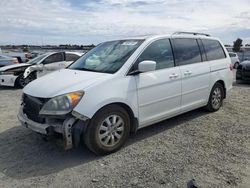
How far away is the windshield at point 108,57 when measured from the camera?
4523 millimetres

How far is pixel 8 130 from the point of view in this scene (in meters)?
5.34

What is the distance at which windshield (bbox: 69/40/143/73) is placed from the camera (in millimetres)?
4523

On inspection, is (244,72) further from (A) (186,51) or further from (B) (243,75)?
(A) (186,51)

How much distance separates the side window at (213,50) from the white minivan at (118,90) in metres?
0.12

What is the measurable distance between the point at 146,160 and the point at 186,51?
99.7 inches

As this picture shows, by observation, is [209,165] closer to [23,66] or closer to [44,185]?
[44,185]

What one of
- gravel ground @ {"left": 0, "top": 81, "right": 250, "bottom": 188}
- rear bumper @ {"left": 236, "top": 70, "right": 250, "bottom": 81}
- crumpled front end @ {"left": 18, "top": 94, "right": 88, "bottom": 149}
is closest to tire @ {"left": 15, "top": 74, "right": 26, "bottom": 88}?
gravel ground @ {"left": 0, "top": 81, "right": 250, "bottom": 188}

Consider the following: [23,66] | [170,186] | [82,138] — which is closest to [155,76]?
[82,138]

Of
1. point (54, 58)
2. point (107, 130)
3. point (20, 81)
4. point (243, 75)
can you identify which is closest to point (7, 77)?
point (20, 81)

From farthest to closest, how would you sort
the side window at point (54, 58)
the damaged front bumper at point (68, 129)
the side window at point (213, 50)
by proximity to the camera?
the side window at point (54, 58) → the side window at point (213, 50) → the damaged front bumper at point (68, 129)

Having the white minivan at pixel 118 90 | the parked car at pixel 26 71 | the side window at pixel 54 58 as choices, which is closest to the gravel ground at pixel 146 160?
the white minivan at pixel 118 90

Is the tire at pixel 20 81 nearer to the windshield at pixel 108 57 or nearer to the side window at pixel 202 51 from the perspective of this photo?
the windshield at pixel 108 57

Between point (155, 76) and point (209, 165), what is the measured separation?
5.52 feet

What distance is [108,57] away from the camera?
4.86 meters
